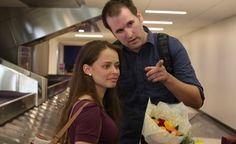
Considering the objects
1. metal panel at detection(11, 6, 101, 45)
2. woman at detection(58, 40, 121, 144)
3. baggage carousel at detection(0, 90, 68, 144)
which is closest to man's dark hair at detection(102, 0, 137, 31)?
woman at detection(58, 40, 121, 144)

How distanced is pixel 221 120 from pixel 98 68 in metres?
8.23

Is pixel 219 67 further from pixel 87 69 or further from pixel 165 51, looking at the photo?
pixel 87 69

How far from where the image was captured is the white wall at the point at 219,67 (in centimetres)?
829

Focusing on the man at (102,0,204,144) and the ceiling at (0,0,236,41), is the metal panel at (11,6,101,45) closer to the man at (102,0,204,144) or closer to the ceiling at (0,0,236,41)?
the ceiling at (0,0,236,41)

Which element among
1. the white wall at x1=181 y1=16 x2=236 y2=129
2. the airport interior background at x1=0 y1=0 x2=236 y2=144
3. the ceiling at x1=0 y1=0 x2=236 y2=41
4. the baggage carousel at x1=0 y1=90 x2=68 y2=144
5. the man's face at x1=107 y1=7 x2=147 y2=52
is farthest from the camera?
the white wall at x1=181 y1=16 x2=236 y2=129

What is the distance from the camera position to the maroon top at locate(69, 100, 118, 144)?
1.30 m

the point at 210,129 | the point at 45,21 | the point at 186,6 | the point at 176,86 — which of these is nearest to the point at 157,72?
the point at 176,86

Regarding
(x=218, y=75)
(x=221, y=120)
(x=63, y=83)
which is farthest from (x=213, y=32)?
(x=63, y=83)

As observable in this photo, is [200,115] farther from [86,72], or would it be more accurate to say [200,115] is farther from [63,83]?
[86,72]

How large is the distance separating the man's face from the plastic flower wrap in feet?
1.11

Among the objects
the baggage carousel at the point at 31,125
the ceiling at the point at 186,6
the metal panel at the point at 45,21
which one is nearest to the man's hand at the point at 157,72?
the baggage carousel at the point at 31,125

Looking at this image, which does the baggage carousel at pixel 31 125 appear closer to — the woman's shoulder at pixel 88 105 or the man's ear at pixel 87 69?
the man's ear at pixel 87 69

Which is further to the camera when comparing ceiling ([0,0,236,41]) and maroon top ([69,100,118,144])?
ceiling ([0,0,236,41])

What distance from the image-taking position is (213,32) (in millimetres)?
10047
